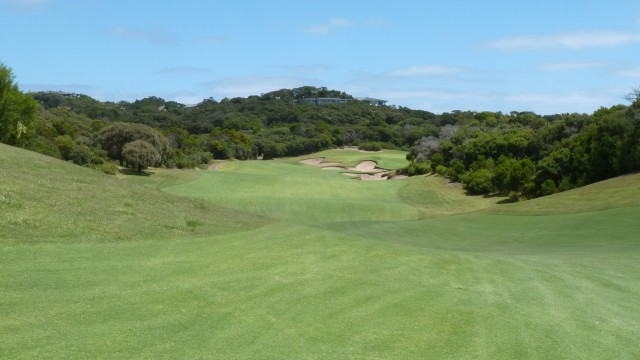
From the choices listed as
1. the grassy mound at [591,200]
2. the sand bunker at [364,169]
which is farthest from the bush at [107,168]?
the grassy mound at [591,200]

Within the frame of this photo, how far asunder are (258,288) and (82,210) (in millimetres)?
8820

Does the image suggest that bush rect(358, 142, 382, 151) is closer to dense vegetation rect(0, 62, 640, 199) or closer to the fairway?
dense vegetation rect(0, 62, 640, 199)

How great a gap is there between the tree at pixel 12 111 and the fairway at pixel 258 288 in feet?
81.9

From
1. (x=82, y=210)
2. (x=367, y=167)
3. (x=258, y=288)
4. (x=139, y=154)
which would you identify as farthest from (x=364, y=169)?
(x=258, y=288)

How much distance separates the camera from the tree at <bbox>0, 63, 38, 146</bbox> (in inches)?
1833

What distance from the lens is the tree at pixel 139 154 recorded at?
59969mm

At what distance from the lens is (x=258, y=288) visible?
11.9 metres

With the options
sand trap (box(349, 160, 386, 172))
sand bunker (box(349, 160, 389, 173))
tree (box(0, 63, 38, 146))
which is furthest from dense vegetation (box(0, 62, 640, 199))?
sand trap (box(349, 160, 386, 172))

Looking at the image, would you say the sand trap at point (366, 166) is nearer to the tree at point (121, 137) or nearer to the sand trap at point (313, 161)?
the sand trap at point (313, 161)

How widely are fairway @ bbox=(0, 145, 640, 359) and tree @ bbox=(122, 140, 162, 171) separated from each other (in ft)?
117

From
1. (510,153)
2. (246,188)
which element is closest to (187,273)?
(246,188)

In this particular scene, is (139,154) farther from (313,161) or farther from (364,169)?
(313,161)

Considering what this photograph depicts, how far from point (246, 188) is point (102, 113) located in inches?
4390

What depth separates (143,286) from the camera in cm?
1148
